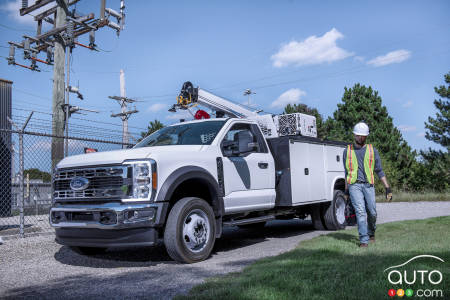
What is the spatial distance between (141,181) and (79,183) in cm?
95

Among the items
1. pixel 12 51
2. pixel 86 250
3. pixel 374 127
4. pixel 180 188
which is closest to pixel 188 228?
pixel 180 188

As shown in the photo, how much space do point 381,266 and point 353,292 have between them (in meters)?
1.09

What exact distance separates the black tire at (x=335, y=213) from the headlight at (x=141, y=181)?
16.6 ft

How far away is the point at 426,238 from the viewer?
663 centimetres

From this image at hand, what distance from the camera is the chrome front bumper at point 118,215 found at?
5.19 meters

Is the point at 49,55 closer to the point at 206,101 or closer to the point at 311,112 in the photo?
the point at 206,101

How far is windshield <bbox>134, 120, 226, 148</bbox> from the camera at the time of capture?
22.1ft

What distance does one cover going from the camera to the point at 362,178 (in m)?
6.34

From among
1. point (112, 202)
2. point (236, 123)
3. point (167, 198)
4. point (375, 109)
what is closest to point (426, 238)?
point (236, 123)

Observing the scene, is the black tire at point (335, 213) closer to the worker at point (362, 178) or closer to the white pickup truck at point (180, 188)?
the white pickup truck at point (180, 188)

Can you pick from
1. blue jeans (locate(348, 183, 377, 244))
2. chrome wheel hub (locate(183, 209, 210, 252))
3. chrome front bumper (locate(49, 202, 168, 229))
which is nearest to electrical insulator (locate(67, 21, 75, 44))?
chrome front bumper (locate(49, 202, 168, 229))

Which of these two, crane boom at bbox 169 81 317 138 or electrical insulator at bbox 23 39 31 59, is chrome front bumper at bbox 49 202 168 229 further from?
electrical insulator at bbox 23 39 31 59

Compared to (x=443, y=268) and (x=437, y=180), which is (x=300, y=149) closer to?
(x=443, y=268)

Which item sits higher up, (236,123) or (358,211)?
(236,123)
